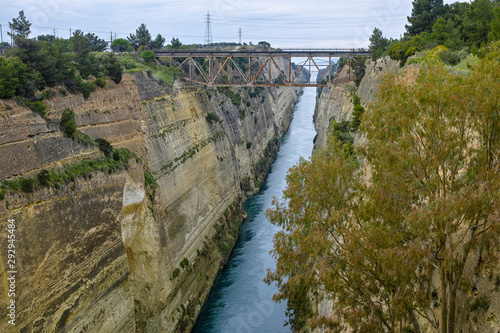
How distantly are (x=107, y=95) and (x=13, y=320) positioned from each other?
39.7 feet

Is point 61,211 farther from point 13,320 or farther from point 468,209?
point 468,209

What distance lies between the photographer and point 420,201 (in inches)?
375

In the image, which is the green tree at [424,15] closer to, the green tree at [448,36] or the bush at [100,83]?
the green tree at [448,36]

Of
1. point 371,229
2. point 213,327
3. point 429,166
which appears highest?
point 429,166

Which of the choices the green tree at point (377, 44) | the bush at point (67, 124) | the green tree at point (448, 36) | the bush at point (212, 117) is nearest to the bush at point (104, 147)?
the bush at point (67, 124)

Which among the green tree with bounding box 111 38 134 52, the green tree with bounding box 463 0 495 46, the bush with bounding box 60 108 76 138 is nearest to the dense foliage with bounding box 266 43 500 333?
the bush with bounding box 60 108 76 138

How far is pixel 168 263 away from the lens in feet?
74.0

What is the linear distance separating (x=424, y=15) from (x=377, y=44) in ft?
20.1

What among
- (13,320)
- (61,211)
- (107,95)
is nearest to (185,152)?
(107,95)

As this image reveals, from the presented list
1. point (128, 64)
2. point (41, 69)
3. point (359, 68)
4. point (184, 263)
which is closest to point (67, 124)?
point (41, 69)

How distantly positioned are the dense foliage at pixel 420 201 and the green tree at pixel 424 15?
3115cm

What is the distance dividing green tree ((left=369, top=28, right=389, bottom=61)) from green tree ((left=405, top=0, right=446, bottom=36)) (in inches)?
103

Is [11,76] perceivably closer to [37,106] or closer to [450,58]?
[37,106]

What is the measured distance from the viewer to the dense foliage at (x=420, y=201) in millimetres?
8547
